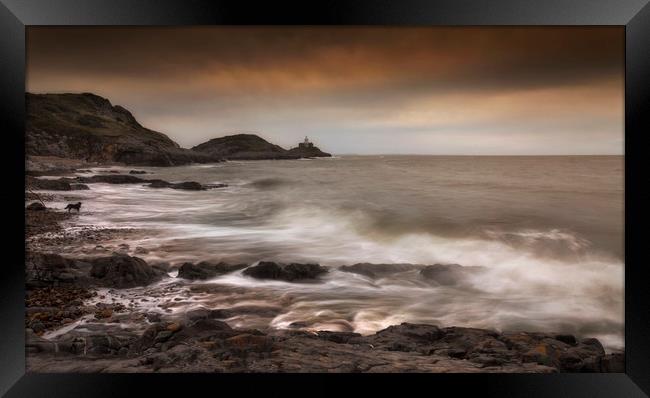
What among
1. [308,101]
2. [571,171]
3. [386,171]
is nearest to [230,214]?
[308,101]

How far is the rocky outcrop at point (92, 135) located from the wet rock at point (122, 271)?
0.78 meters

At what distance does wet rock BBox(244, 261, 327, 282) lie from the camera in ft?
10.5

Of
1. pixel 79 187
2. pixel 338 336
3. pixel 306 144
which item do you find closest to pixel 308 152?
pixel 306 144

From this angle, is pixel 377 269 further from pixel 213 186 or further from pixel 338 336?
pixel 213 186

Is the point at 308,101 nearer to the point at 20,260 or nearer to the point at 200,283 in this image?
the point at 200,283

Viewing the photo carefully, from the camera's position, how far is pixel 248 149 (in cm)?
328

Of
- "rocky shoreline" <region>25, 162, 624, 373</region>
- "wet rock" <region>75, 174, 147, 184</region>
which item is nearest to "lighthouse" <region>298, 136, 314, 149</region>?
"rocky shoreline" <region>25, 162, 624, 373</region>

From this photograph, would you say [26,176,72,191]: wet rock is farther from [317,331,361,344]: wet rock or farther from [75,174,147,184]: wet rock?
[317,331,361,344]: wet rock

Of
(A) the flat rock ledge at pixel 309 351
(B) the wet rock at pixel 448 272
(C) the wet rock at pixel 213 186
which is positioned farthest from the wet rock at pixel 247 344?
(B) the wet rock at pixel 448 272

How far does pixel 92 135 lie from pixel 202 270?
4.57ft

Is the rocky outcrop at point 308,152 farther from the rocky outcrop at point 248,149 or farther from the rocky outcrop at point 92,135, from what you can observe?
the rocky outcrop at point 92,135

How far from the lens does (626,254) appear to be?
10.0ft

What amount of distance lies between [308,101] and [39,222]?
2.25 m

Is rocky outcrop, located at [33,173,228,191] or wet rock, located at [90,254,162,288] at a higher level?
rocky outcrop, located at [33,173,228,191]
